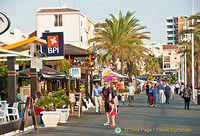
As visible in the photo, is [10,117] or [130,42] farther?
[130,42]

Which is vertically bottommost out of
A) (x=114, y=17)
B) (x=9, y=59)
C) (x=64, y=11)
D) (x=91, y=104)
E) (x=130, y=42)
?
(x=91, y=104)

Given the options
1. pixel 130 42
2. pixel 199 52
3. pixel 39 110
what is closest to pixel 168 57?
pixel 199 52

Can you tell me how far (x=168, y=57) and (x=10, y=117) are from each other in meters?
148

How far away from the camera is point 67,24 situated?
69.2m

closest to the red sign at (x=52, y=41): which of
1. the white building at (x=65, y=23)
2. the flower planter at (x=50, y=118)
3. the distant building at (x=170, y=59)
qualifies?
the flower planter at (x=50, y=118)

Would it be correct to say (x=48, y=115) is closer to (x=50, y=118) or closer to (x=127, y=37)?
(x=50, y=118)

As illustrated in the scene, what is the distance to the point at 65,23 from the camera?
69.4m

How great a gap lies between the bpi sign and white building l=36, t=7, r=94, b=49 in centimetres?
4666

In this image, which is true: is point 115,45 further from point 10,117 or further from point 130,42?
point 10,117

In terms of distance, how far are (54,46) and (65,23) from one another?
158ft

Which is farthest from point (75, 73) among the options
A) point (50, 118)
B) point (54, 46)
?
point (50, 118)

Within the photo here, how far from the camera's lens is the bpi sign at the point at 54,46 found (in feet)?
71.8

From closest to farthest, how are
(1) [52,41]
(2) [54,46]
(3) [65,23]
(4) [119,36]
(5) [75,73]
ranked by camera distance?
(2) [54,46]
(1) [52,41]
(5) [75,73]
(4) [119,36]
(3) [65,23]

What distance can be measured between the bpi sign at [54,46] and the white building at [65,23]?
4666 centimetres
